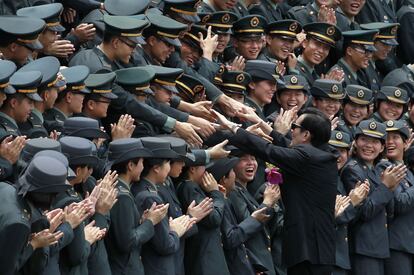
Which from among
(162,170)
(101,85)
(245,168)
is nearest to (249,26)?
(245,168)

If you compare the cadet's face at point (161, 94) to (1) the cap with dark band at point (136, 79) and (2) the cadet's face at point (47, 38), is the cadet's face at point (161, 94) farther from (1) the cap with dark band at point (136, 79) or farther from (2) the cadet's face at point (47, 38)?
(2) the cadet's face at point (47, 38)

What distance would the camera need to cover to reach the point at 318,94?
1686 cm

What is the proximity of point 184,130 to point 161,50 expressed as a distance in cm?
118

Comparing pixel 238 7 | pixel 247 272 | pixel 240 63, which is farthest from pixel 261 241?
pixel 238 7

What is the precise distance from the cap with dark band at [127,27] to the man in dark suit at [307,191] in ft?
4.24

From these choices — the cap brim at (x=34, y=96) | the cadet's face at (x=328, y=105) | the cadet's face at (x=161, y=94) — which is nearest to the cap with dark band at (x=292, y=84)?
the cadet's face at (x=328, y=105)

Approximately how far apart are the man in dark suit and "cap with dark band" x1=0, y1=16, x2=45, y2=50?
6.66 ft

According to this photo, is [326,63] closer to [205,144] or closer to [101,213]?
[205,144]

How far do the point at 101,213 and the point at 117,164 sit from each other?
598 mm

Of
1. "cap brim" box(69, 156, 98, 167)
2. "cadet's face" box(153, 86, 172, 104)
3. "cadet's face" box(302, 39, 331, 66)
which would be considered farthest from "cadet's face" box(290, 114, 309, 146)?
"cadet's face" box(302, 39, 331, 66)

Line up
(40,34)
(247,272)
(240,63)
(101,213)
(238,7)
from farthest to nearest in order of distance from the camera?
1. (238,7)
2. (240,63)
3. (247,272)
4. (40,34)
5. (101,213)

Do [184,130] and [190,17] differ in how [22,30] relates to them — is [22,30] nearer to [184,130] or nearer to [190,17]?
[184,130]

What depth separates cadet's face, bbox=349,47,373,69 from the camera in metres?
18.0

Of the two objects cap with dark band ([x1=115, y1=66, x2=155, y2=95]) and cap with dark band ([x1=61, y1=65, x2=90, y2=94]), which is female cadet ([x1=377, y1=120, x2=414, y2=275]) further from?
cap with dark band ([x1=61, y1=65, x2=90, y2=94])
